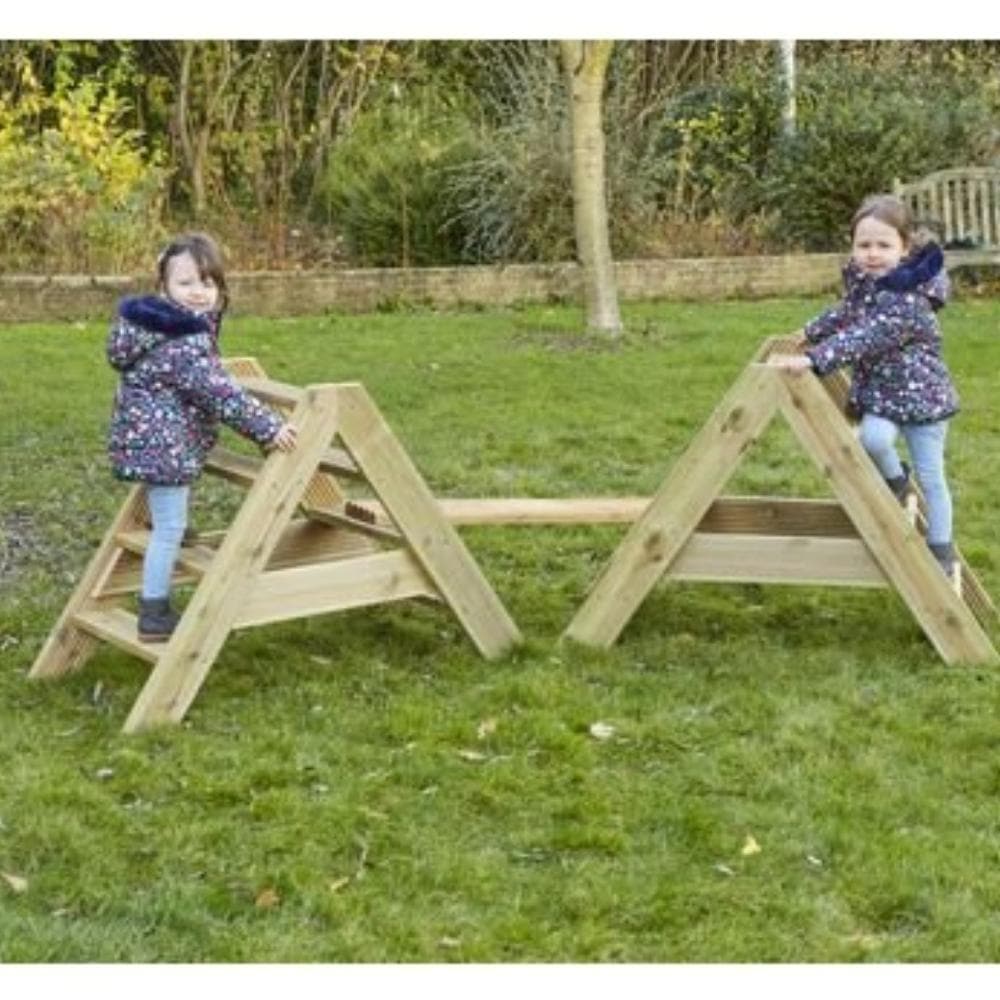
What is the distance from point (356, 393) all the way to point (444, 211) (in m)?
10.6

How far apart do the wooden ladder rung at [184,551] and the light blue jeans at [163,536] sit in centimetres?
4

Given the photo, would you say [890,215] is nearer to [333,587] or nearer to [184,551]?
[333,587]

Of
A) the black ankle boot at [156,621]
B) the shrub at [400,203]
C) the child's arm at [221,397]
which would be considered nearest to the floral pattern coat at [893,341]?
the child's arm at [221,397]

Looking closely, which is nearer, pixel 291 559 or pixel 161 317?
pixel 161 317

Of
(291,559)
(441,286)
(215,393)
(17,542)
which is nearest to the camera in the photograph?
(215,393)

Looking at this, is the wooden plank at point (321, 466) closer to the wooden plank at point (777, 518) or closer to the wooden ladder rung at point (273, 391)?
the wooden ladder rung at point (273, 391)

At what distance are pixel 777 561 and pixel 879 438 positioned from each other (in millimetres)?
503

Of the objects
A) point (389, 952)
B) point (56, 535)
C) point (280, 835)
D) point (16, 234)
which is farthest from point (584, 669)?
point (16, 234)

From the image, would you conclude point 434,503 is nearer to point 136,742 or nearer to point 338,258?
point 136,742

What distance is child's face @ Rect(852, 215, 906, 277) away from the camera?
5.72 m

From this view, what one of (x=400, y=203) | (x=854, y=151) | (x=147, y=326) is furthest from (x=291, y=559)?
(x=854, y=151)

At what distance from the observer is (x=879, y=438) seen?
584cm

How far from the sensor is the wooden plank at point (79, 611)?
5.68 metres

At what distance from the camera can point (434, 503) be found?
5652 mm
